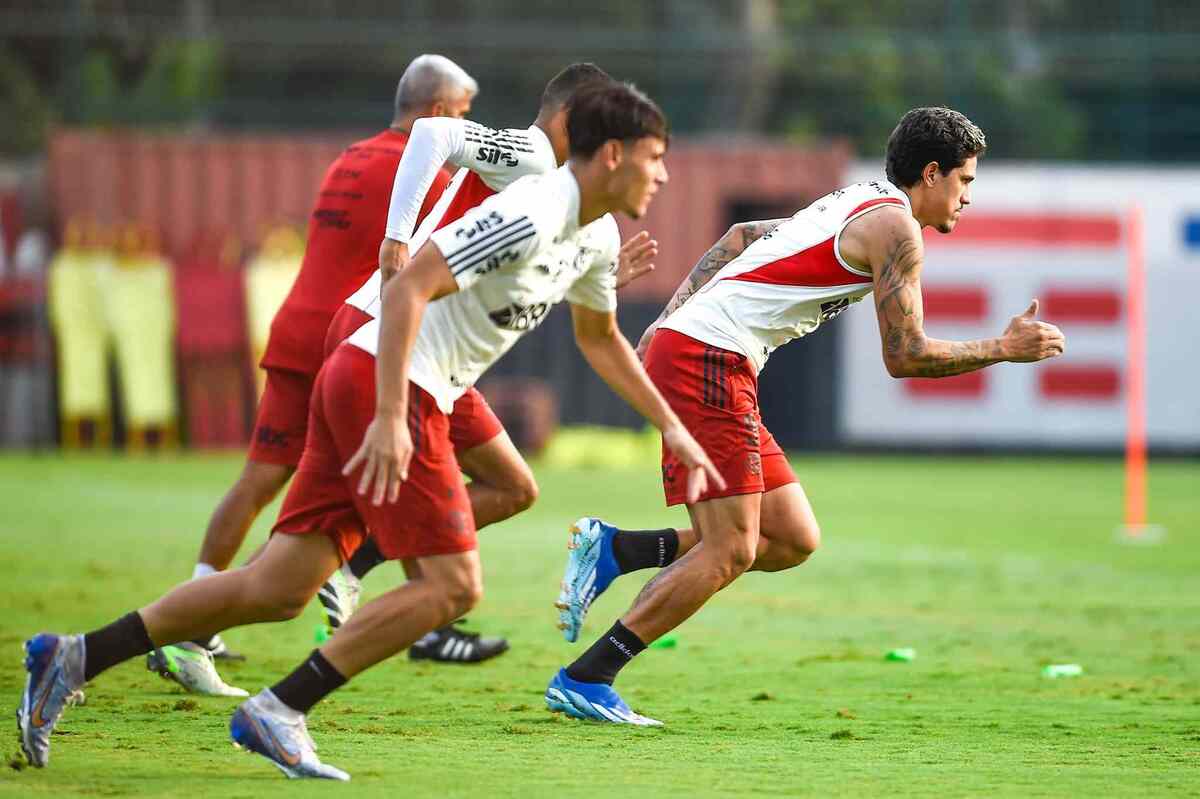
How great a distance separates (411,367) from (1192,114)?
2722cm

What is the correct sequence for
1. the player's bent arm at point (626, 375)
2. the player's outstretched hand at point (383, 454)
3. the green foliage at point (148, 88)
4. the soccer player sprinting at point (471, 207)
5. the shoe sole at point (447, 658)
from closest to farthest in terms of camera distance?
the player's outstretched hand at point (383, 454), the player's bent arm at point (626, 375), the soccer player sprinting at point (471, 207), the shoe sole at point (447, 658), the green foliage at point (148, 88)

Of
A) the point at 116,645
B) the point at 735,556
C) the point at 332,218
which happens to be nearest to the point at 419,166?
the point at 332,218

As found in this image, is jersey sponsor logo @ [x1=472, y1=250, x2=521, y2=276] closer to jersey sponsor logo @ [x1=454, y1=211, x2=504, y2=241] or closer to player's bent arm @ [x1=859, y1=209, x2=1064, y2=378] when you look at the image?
jersey sponsor logo @ [x1=454, y1=211, x2=504, y2=241]

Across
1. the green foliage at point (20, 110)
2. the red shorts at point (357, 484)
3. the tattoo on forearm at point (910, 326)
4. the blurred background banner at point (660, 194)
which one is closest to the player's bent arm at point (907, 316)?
the tattoo on forearm at point (910, 326)

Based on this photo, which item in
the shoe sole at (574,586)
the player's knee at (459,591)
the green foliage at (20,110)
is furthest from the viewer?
the green foliage at (20,110)

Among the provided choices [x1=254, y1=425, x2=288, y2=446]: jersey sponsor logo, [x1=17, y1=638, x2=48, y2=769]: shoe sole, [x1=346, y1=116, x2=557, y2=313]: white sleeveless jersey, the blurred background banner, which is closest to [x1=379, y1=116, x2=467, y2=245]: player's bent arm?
[x1=346, y1=116, x2=557, y2=313]: white sleeveless jersey

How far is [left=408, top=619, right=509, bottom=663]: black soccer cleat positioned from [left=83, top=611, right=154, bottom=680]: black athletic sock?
2.77 metres

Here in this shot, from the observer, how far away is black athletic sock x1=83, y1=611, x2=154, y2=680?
18.9 ft

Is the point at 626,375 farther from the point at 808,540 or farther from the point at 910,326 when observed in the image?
the point at 808,540

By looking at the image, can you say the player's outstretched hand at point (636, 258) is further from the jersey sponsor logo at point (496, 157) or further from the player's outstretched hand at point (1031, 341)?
the player's outstretched hand at point (1031, 341)

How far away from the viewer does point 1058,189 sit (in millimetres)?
27125

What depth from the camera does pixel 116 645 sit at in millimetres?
5770

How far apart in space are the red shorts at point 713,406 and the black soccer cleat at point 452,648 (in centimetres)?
179

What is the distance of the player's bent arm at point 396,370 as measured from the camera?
5.37 metres
